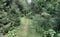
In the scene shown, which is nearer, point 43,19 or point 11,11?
point 43,19

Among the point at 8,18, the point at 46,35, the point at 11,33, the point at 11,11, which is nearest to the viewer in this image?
the point at 11,33

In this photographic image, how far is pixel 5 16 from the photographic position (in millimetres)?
13852

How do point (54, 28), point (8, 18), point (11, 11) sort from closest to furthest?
point (54, 28) < point (8, 18) < point (11, 11)

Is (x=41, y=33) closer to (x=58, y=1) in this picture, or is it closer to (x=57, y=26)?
(x=57, y=26)

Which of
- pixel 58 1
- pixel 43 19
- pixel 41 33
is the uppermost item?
pixel 58 1

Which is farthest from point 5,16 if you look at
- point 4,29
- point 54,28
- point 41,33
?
point 54,28

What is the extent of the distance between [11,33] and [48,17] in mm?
3884

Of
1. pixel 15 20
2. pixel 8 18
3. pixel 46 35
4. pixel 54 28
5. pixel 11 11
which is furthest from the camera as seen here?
pixel 11 11

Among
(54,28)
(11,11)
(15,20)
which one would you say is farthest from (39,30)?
(11,11)

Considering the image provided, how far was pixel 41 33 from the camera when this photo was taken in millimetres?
13344

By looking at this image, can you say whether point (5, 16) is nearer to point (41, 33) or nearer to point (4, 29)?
point (4, 29)

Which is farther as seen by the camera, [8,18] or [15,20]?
[15,20]

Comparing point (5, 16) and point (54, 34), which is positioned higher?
point (5, 16)

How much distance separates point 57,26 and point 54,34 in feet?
3.17
